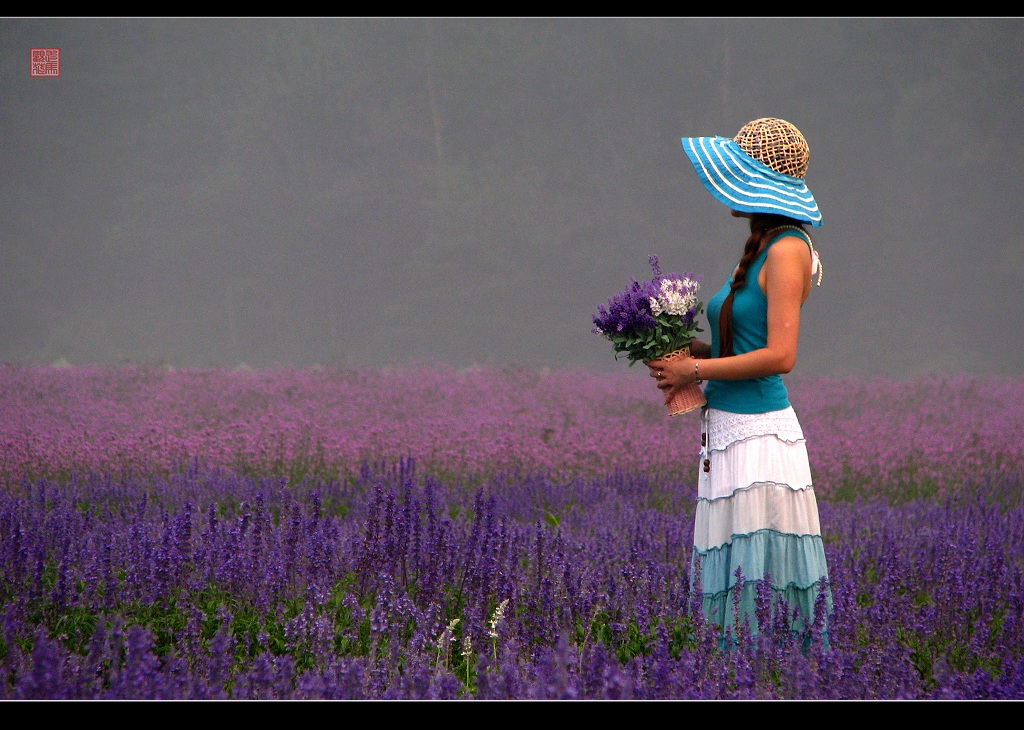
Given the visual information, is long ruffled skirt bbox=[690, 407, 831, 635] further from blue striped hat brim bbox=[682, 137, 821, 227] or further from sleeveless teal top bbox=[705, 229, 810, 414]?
blue striped hat brim bbox=[682, 137, 821, 227]

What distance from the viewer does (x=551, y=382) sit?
320 inches

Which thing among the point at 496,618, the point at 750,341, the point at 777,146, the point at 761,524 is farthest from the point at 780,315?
the point at 496,618

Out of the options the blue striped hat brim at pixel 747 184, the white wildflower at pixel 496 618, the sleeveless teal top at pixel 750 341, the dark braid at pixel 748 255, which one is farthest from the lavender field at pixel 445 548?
the blue striped hat brim at pixel 747 184

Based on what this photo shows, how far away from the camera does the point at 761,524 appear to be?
2805 millimetres

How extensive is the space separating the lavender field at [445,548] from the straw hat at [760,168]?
117 cm

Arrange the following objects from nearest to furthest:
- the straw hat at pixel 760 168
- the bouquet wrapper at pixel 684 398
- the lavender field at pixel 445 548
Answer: the lavender field at pixel 445 548, the straw hat at pixel 760 168, the bouquet wrapper at pixel 684 398

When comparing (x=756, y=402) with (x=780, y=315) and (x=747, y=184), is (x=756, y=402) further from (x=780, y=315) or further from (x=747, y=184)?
(x=747, y=184)

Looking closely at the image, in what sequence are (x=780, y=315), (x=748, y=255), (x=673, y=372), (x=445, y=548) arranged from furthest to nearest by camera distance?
1. (x=445, y=548)
2. (x=673, y=372)
3. (x=748, y=255)
4. (x=780, y=315)

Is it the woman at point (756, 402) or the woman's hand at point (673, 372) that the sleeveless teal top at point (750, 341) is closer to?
the woman at point (756, 402)

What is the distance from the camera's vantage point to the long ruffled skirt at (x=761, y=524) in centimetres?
278

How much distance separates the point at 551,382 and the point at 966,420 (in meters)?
3.25

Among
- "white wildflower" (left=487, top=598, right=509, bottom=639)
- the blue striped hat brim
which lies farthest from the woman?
"white wildflower" (left=487, top=598, right=509, bottom=639)

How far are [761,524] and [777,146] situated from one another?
1112 mm

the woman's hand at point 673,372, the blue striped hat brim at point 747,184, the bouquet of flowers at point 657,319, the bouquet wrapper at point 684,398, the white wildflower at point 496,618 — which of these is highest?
the blue striped hat brim at point 747,184
